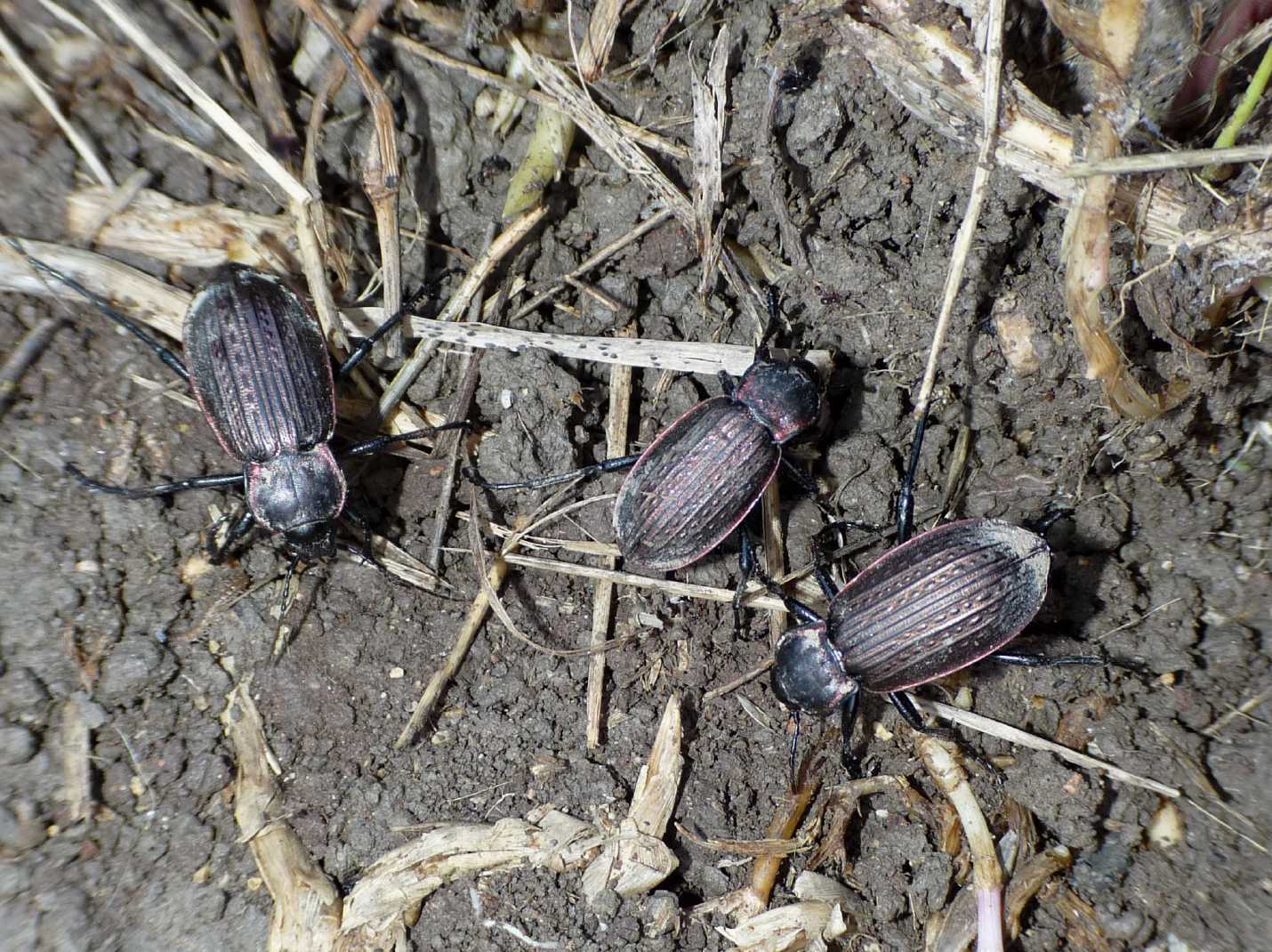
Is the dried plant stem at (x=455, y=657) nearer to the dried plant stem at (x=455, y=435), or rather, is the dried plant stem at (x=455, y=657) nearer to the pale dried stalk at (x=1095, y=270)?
the dried plant stem at (x=455, y=435)

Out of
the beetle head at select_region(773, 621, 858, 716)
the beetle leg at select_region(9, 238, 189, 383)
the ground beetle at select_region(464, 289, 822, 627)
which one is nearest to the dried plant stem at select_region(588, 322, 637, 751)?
the ground beetle at select_region(464, 289, 822, 627)

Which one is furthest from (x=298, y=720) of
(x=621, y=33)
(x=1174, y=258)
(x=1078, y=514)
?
(x=1174, y=258)

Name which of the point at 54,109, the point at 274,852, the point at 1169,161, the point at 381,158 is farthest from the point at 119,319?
the point at 1169,161

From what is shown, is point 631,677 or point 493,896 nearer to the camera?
point 493,896

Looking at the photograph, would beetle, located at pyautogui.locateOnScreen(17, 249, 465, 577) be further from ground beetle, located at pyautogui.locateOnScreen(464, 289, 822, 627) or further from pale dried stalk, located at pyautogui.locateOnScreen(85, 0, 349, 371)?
ground beetle, located at pyautogui.locateOnScreen(464, 289, 822, 627)

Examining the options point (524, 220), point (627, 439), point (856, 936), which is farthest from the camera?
point (627, 439)

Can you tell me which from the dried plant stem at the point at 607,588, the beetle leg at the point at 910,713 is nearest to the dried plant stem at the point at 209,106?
the dried plant stem at the point at 607,588

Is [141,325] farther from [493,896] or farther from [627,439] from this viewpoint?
[493,896]
